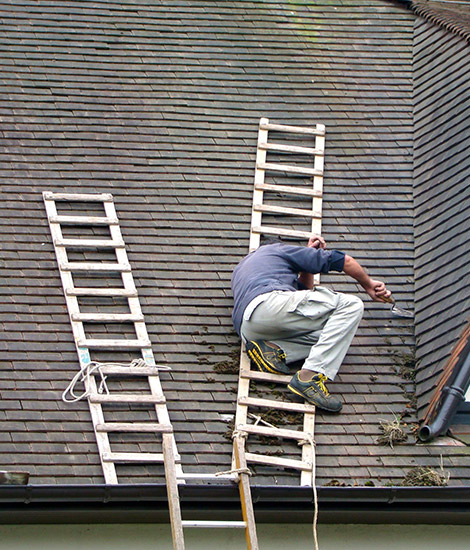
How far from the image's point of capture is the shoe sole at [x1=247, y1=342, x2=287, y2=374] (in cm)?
823

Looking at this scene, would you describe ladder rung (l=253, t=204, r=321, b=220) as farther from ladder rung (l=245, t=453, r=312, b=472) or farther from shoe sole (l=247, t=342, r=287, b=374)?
ladder rung (l=245, t=453, r=312, b=472)

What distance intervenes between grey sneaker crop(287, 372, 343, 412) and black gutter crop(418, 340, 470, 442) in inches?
26.8

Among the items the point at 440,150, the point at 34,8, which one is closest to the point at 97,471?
the point at 440,150

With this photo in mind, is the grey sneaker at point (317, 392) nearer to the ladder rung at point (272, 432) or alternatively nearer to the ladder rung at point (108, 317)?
the ladder rung at point (272, 432)

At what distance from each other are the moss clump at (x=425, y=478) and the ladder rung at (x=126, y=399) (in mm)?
1892

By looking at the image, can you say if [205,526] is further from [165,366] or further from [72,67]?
[72,67]

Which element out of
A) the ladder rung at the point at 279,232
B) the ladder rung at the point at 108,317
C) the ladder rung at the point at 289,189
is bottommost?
the ladder rung at the point at 108,317

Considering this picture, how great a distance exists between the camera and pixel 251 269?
8555mm

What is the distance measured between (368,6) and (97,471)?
7.11 metres

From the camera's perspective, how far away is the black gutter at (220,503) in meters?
7.26

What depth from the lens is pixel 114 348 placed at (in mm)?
8297

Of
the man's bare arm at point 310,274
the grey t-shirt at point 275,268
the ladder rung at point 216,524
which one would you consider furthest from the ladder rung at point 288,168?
the ladder rung at point 216,524

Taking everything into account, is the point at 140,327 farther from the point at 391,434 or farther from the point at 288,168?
the point at 288,168

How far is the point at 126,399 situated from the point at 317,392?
1.45m
